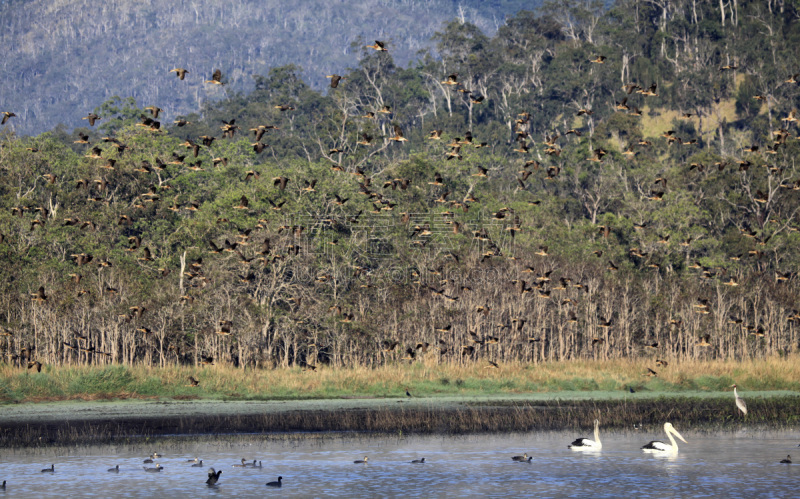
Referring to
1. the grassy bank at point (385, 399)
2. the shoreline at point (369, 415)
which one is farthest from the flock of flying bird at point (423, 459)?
the grassy bank at point (385, 399)

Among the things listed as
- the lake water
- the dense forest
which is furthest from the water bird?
the dense forest

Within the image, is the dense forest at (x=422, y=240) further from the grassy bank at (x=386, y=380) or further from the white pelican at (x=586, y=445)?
the white pelican at (x=586, y=445)

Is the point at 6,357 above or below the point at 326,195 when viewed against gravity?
below

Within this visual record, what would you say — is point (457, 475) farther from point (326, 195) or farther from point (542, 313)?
point (326, 195)

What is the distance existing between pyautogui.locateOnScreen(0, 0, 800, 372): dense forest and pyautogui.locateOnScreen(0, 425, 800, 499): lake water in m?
7.46

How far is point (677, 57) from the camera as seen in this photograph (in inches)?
5581

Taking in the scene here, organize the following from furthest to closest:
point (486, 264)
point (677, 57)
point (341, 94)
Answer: point (677, 57), point (341, 94), point (486, 264)

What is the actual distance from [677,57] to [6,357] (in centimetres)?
11037

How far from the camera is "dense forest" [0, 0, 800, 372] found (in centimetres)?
5506

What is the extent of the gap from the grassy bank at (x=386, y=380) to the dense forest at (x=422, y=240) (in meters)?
1.82

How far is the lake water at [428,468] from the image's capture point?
25797 millimetres

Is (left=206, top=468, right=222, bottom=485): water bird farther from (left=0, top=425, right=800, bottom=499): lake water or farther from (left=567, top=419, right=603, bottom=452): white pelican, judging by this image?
(left=567, top=419, right=603, bottom=452): white pelican

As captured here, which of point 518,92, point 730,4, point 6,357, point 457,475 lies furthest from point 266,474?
point 730,4

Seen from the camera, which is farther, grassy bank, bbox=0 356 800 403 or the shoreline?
grassy bank, bbox=0 356 800 403
